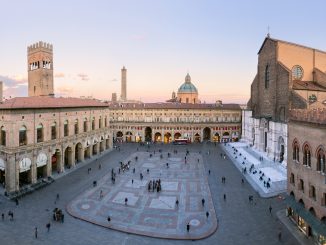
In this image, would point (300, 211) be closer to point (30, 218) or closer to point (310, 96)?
point (30, 218)

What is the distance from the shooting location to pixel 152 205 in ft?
99.3

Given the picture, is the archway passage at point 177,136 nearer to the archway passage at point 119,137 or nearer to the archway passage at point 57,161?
the archway passage at point 119,137

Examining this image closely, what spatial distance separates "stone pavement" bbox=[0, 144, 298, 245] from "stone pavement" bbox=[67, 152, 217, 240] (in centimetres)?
82

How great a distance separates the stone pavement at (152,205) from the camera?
81.7 ft

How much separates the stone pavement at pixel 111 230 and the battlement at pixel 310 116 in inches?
371

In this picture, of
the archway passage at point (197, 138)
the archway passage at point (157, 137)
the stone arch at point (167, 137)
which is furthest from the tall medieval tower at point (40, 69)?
the archway passage at point (197, 138)

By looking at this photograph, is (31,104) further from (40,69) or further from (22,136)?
(40,69)

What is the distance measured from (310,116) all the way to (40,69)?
56899 millimetres

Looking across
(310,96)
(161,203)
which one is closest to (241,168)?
(310,96)

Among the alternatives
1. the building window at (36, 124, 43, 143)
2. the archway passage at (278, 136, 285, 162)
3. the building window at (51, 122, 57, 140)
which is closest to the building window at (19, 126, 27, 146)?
the building window at (36, 124, 43, 143)

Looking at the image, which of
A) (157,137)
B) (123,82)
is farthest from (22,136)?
(123,82)

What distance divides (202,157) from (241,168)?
38.4 ft

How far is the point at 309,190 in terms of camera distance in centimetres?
2300

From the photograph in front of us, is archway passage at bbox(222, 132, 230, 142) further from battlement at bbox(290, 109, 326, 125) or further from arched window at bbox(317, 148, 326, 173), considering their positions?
arched window at bbox(317, 148, 326, 173)
